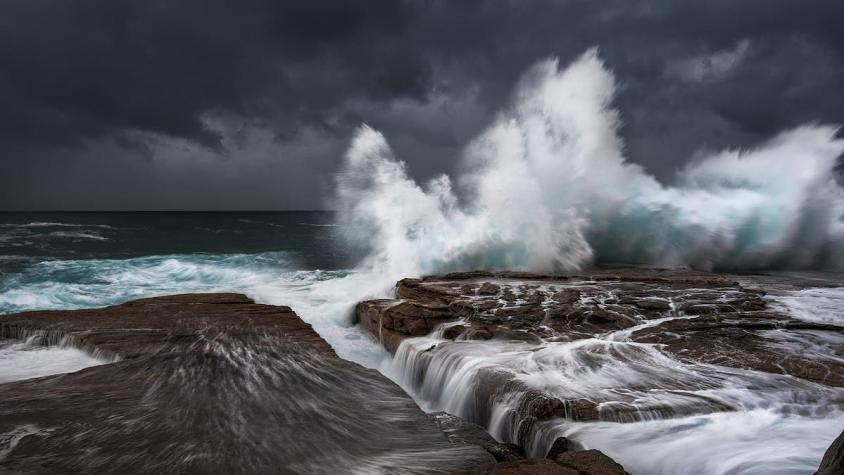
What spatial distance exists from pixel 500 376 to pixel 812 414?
116 inches

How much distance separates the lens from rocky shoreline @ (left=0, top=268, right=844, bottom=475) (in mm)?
3197

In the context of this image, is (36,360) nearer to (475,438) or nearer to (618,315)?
(475,438)

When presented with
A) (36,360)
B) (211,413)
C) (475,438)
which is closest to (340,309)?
(36,360)

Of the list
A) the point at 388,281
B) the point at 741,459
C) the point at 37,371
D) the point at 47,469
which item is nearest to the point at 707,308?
the point at 741,459

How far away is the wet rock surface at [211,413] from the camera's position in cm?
309

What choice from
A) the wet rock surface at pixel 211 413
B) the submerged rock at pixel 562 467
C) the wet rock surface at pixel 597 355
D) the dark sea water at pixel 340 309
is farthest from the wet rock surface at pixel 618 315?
the submerged rock at pixel 562 467

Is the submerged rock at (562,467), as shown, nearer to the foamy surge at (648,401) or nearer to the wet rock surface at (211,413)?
the wet rock surface at (211,413)

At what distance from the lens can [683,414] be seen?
4004 mm

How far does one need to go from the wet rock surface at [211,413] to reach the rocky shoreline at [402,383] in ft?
0.06

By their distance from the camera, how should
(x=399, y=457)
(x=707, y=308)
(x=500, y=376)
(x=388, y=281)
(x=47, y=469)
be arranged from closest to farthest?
(x=47, y=469)
(x=399, y=457)
(x=500, y=376)
(x=707, y=308)
(x=388, y=281)

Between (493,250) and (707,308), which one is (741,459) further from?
(493,250)

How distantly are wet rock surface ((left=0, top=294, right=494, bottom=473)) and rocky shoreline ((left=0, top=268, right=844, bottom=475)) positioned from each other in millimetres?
18

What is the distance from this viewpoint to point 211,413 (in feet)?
12.7

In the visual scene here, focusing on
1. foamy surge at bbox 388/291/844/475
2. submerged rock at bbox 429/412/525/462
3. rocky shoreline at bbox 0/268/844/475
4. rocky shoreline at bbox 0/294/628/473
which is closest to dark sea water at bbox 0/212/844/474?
foamy surge at bbox 388/291/844/475
